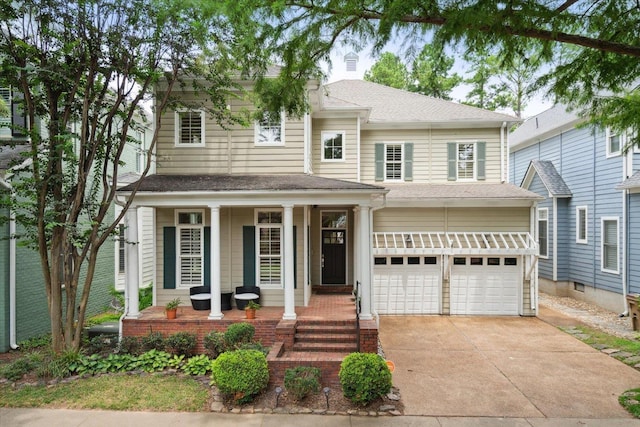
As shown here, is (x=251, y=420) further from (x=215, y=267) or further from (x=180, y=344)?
(x=215, y=267)

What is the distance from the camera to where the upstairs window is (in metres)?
13.4

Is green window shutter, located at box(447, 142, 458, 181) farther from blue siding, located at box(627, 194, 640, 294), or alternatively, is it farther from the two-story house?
blue siding, located at box(627, 194, 640, 294)

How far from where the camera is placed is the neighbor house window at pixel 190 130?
1013 centimetres

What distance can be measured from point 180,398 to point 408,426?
3.73m

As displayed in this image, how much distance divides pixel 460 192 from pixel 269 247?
21.9 ft

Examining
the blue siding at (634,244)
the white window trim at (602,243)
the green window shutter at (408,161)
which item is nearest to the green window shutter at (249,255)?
the green window shutter at (408,161)

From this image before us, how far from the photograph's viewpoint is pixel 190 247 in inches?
394

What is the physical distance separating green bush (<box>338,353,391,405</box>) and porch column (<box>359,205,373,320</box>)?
2.14 meters

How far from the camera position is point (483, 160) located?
13.4m

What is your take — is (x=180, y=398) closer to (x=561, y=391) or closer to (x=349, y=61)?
(x=561, y=391)

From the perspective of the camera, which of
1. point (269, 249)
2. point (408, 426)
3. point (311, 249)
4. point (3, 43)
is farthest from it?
point (311, 249)

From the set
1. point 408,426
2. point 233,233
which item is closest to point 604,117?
point 408,426

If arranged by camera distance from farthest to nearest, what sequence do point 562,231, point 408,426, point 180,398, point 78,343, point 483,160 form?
1. point 562,231
2. point 483,160
3. point 78,343
4. point 180,398
5. point 408,426

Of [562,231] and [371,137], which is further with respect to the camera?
[562,231]
